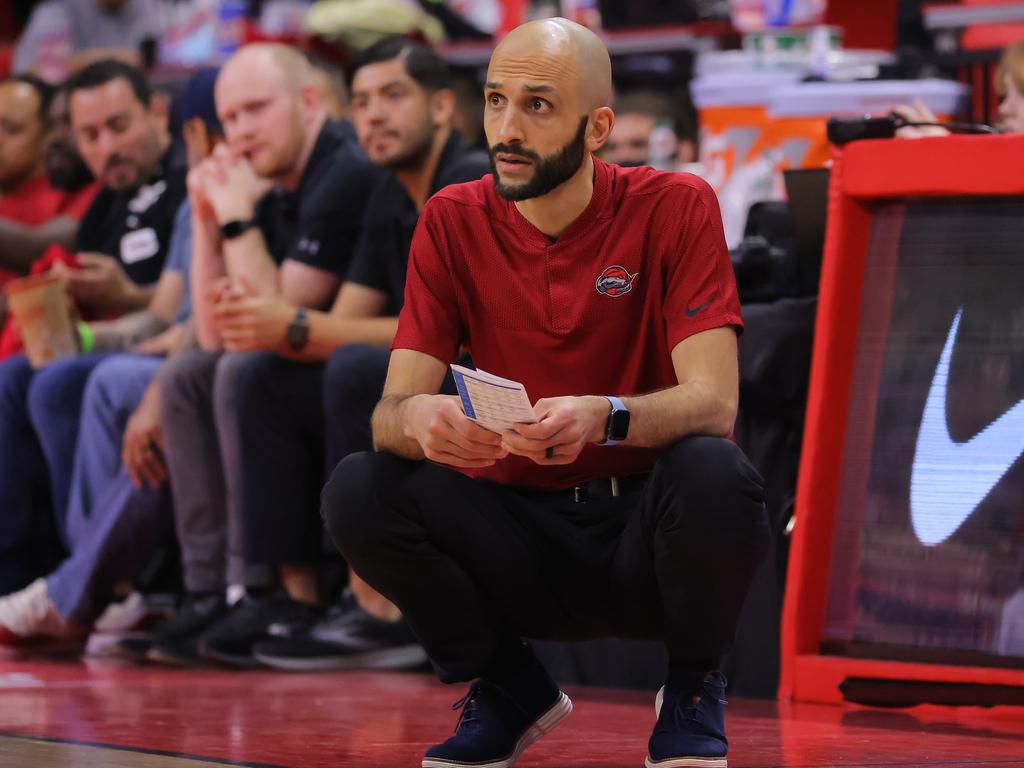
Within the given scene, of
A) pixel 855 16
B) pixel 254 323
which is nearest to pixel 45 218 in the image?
pixel 254 323

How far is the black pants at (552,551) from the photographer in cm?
200

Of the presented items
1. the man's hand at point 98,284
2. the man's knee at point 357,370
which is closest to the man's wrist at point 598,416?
the man's knee at point 357,370

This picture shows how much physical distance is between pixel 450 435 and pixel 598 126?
0.52 metres

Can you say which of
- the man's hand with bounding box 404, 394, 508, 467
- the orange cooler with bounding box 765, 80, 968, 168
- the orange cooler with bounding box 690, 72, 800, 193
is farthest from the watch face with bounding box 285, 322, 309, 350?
the man's hand with bounding box 404, 394, 508, 467

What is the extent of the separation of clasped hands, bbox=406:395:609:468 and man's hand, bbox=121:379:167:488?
2.14 meters

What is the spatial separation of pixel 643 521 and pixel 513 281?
39cm

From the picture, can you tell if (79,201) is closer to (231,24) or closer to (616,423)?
(231,24)

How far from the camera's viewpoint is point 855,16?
5.87 m

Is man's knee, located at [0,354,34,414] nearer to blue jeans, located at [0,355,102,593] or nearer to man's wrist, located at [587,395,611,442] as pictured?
blue jeans, located at [0,355,102,593]

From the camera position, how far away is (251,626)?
12.4ft

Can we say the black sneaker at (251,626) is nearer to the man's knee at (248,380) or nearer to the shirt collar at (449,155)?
the man's knee at (248,380)

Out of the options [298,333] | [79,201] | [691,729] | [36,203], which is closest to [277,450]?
[298,333]

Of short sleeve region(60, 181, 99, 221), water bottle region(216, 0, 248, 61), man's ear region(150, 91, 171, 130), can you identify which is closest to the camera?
man's ear region(150, 91, 171, 130)

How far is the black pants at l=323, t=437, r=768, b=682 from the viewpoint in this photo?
78.7 inches
